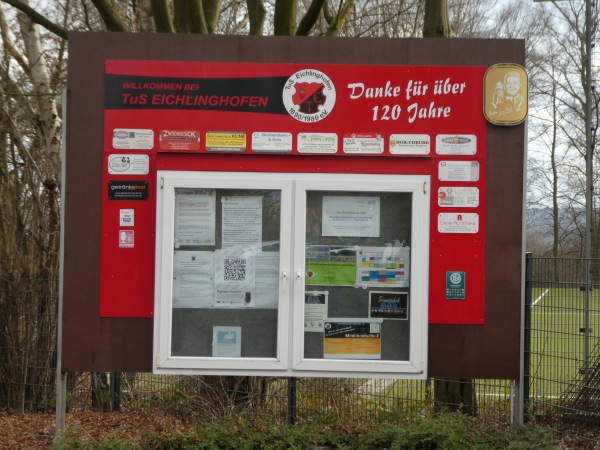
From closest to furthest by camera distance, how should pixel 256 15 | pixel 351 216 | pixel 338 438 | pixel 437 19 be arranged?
pixel 338 438 → pixel 351 216 → pixel 437 19 → pixel 256 15

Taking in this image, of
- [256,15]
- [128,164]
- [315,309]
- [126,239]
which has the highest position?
[256,15]

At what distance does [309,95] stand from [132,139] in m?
1.50

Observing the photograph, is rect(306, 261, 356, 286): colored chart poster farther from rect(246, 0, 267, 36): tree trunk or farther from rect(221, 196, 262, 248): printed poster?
rect(246, 0, 267, 36): tree trunk

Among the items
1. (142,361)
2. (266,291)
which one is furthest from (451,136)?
(142,361)

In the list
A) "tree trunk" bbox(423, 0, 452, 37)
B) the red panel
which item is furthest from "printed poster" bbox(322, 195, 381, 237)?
"tree trunk" bbox(423, 0, 452, 37)

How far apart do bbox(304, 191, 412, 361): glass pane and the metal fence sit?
3.12 feet

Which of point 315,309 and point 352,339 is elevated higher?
point 315,309

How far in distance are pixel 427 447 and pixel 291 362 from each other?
4.13 feet

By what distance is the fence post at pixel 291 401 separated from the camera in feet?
24.5

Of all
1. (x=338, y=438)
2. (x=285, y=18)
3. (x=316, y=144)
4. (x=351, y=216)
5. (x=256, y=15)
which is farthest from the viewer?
(x=256, y=15)

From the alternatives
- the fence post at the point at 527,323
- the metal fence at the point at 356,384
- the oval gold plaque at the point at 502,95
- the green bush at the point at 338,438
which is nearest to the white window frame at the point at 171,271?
the green bush at the point at 338,438

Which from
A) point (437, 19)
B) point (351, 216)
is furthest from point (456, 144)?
point (437, 19)

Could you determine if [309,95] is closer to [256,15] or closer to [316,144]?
[316,144]

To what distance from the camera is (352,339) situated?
6.87 meters
